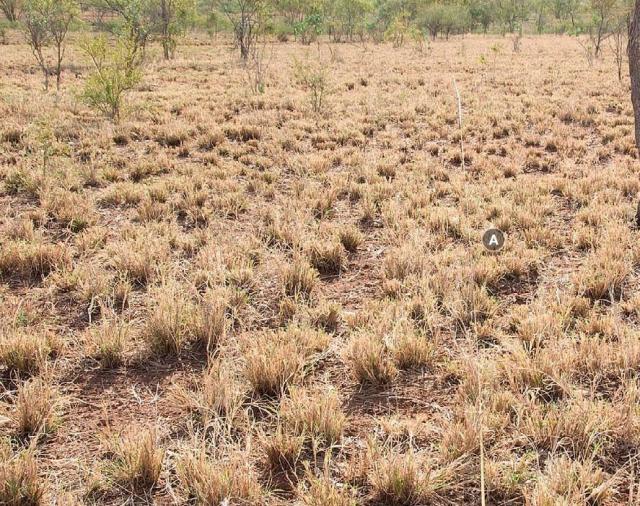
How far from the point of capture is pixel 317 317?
3.98 metres

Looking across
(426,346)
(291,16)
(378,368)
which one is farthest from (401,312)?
(291,16)

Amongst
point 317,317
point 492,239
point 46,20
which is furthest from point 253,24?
point 492,239

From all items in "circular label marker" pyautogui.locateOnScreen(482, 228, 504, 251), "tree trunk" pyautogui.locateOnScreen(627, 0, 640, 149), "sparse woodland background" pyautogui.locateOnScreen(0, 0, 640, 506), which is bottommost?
"sparse woodland background" pyautogui.locateOnScreen(0, 0, 640, 506)

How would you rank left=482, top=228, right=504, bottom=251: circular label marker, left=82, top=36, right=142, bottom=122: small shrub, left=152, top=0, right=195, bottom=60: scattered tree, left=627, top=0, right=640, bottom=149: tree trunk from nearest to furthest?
left=482, top=228, right=504, bottom=251: circular label marker, left=627, top=0, right=640, bottom=149: tree trunk, left=82, top=36, right=142, bottom=122: small shrub, left=152, top=0, right=195, bottom=60: scattered tree

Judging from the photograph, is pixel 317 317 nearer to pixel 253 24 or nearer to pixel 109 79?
pixel 109 79

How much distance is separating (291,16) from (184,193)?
4347 cm

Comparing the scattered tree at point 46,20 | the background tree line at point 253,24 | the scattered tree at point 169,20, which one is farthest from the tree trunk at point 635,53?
the scattered tree at point 169,20

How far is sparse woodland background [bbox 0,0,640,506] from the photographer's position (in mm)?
2514

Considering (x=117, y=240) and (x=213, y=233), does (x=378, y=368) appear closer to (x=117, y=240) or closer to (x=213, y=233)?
(x=213, y=233)

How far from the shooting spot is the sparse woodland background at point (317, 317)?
2514 millimetres

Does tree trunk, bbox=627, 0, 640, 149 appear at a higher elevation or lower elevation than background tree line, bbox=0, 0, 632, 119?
lower

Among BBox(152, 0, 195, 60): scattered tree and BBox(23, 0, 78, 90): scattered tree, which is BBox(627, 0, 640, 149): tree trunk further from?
BBox(152, 0, 195, 60): scattered tree

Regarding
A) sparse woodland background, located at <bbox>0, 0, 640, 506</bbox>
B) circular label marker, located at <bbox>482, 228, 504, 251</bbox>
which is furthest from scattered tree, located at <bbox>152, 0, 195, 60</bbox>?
circular label marker, located at <bbox>482, 228, 504, 251</bbox>

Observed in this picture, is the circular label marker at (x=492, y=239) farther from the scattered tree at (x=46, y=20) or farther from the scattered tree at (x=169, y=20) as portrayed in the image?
the scattered tree at (x=169, y=20)
